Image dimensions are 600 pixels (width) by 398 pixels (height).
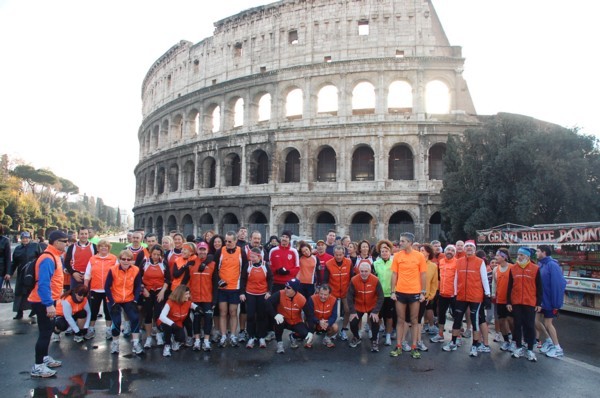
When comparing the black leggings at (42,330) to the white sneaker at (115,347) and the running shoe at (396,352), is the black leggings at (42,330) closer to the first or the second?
the white sneaker at (115,347)

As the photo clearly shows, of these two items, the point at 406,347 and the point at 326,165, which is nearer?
the point at 406,347

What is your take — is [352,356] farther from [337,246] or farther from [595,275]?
[595,275]

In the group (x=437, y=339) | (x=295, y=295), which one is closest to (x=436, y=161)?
(x=437, y=339)

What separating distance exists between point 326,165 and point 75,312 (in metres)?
18.9

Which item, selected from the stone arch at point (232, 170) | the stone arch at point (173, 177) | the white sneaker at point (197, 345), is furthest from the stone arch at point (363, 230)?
the white sneaker at point (197, 345)

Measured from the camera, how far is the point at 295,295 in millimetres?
6750

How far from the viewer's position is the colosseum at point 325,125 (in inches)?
890

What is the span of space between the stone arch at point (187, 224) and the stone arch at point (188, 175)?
2120 mm

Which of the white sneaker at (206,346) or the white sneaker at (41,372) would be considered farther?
the white sneaker at (206,346)

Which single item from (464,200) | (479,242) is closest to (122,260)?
(479,242)

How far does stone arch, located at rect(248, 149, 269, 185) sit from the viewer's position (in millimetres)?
25406

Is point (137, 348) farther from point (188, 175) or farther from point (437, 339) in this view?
point (188, 175)

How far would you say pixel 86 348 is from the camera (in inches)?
267

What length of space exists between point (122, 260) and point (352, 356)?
391 centimetres
